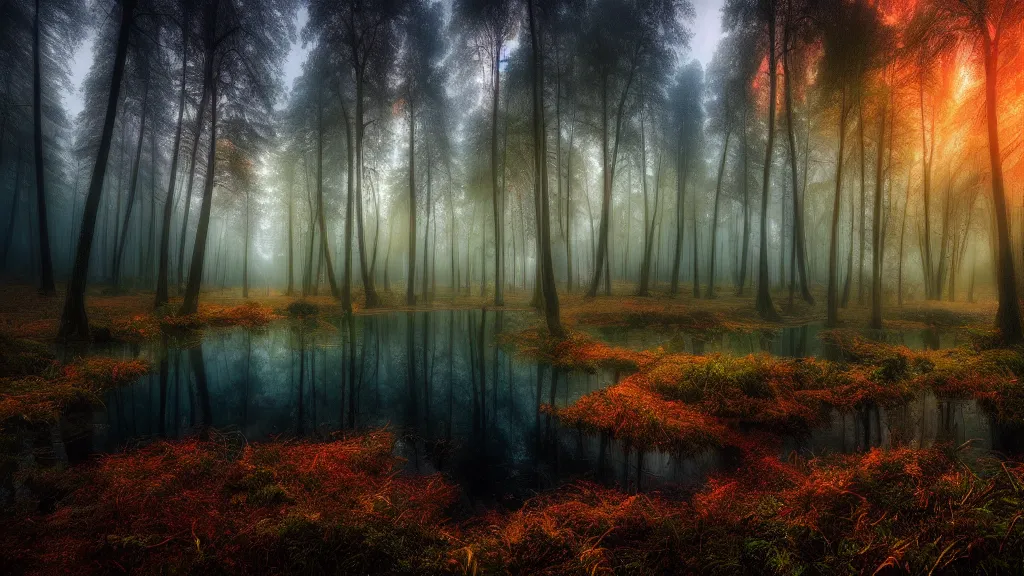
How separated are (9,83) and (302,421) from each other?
29468mm

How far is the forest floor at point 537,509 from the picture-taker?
2244mm

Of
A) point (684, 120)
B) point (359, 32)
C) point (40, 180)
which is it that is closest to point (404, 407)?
point (359, 32)

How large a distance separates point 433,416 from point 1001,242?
1477 centimetres

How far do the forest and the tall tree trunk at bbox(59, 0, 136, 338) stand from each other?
0.08 meters

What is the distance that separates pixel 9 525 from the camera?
8.59 feet

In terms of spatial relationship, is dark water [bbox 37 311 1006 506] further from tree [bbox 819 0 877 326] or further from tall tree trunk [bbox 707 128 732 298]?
tall tree trunk [bbox 707 128 732 298]

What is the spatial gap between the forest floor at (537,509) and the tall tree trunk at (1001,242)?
5.54 meters

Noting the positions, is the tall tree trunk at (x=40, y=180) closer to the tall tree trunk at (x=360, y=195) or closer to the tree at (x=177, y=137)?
the tree at (x=177, y=137)

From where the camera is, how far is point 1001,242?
9.43 meters

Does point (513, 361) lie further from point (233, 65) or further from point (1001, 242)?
point (233, 65)

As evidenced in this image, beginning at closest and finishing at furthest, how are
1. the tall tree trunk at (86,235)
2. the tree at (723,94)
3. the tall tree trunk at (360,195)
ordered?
the tall tree trunk at (86,235) < the tall tree trunk at (360,195) < the tree at (723,94)

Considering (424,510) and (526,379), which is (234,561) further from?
(526,379)

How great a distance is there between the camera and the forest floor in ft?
7.36

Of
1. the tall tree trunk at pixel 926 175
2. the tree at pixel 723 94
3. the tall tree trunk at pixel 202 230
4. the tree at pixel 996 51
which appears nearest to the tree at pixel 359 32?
the tall tree trunk at pixel 202 230
